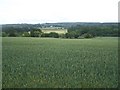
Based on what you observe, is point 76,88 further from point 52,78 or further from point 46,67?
point 46,67

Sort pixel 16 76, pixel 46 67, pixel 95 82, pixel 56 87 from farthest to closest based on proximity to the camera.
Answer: pixel 46 67 → pixel 16 76 → pixel 95 82 → pixel 56 87

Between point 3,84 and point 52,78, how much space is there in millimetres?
1563

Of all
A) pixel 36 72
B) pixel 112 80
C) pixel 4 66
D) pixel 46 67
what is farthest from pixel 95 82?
pixel 4 66

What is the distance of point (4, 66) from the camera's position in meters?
10.7

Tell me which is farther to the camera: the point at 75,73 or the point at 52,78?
the point at 75,73

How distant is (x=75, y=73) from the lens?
938 centimetres

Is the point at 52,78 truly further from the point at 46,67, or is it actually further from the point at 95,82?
the point at 46,67

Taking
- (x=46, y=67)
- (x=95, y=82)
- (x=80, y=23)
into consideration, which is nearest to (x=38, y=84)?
(x=95, y=82)

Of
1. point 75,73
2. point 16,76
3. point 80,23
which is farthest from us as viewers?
point 80,23

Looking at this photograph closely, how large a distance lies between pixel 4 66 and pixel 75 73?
9.60ft

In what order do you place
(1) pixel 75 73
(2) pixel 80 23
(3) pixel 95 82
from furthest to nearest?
(2) pixel 80 23 → (1) pixel 75 73 → (3) pixel 95 82

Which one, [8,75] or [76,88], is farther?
[8,75]

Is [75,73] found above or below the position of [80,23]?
below

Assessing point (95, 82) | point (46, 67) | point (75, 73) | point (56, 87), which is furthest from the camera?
point (46, 67)
